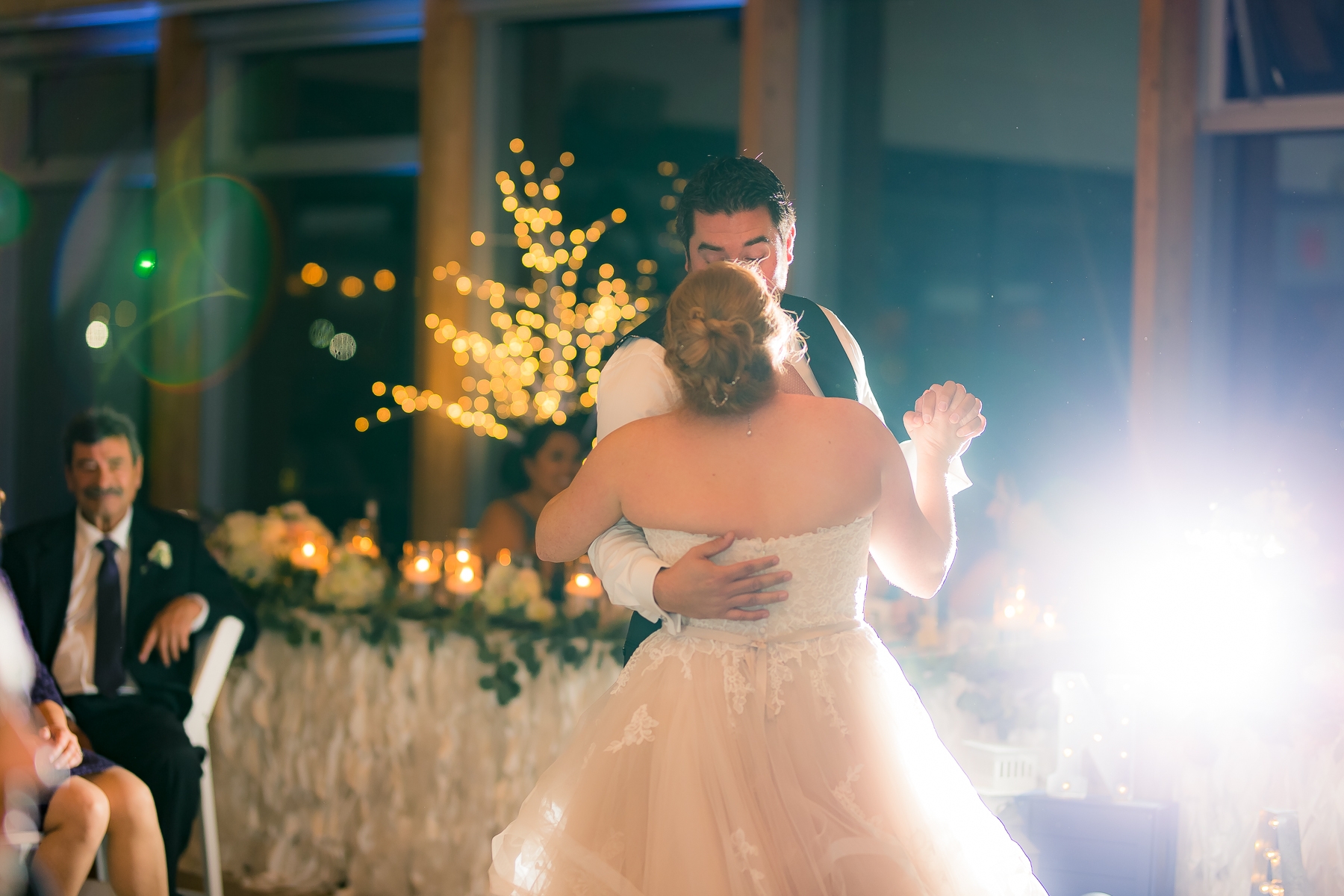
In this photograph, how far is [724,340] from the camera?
1681mm

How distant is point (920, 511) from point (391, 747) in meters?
2.23

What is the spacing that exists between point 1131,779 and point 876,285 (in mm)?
2315

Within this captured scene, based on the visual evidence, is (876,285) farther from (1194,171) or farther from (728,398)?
(728,398)

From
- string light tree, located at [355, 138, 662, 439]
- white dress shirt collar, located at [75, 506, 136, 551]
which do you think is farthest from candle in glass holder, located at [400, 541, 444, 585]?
string light tree, located at [355, 138, 662, 439]

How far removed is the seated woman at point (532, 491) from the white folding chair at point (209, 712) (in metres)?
0.93

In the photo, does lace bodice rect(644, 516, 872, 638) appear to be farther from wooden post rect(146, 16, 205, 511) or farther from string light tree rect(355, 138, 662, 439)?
wooden post rect(146, 16, 205, 511)

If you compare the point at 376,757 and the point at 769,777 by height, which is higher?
the point at 769,777

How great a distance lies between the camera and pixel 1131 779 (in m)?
2.86

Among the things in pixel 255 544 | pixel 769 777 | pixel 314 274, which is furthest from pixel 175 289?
pixel 769 777

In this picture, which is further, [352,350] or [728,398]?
[352,350]

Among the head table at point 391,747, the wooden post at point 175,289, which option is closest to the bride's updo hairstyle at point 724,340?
the head table at point 391,747

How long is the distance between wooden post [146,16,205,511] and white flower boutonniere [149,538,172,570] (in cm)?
219

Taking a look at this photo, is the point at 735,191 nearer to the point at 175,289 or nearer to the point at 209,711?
the point at 209,711

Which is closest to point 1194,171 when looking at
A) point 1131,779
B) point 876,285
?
point 876,285
